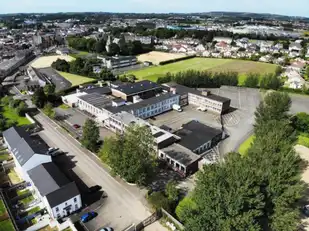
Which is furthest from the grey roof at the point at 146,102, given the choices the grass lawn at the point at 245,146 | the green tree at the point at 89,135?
the grass lawn at the point at 245,146

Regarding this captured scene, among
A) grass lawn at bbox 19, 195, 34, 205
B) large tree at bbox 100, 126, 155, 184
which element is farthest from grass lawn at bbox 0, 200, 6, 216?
large tree at bbox 100, 126, 155, 184

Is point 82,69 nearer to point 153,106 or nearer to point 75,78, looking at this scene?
point 75,78

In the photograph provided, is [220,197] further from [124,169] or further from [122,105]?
[122,105]

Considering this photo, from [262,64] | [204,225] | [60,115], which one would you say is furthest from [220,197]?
[262,64]

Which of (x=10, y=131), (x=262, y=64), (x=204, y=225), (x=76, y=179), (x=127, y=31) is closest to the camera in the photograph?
(x=204, y=225)

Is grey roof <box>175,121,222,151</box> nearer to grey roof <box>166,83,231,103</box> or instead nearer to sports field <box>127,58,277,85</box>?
grey roof <box>166,83,231,103</box>
